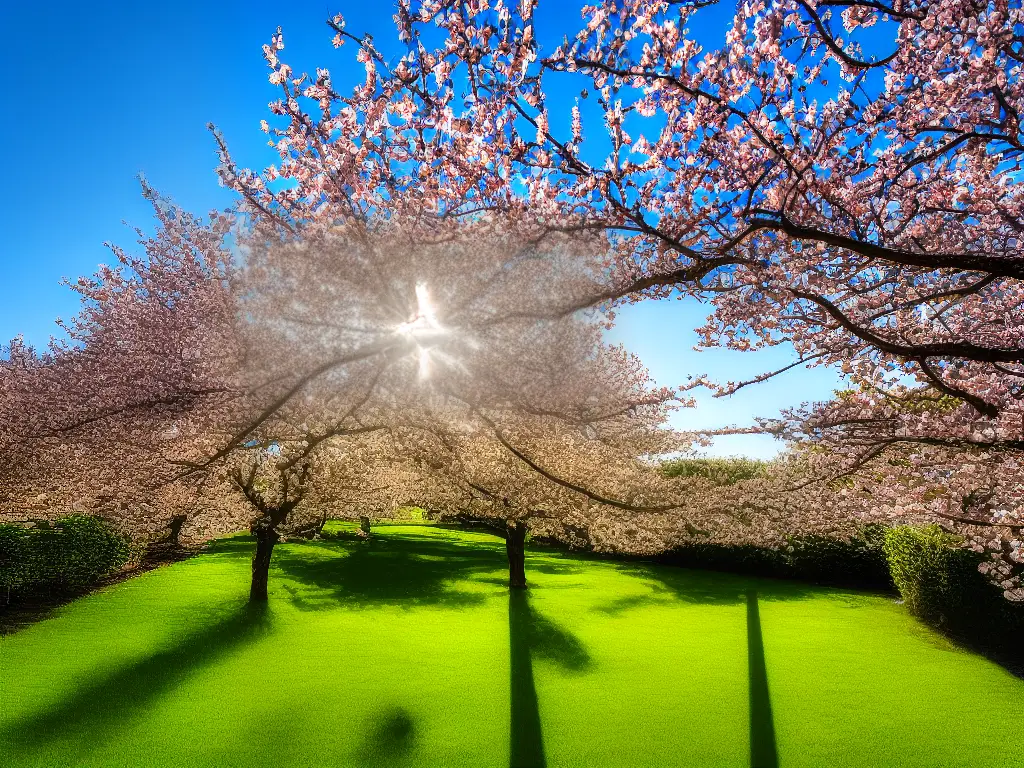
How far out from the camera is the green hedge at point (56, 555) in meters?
11.2

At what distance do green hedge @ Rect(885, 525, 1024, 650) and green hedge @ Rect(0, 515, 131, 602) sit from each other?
16.8 m

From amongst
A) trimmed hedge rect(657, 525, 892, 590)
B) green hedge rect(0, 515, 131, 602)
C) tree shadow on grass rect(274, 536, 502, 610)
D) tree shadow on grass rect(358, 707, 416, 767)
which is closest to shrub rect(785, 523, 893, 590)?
trimmed hedge rect(657, 525, 892, 590)

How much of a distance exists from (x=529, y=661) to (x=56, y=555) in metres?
11.3

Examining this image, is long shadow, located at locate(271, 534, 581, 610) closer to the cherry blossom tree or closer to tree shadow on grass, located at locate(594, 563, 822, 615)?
tree shadow on grass, located at locate(594, 563, 822, 615)

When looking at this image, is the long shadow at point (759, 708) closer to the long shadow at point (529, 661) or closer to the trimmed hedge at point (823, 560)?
the long shadow at point (529, 661)

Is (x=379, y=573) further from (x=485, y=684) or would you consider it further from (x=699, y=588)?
(x=485, y=684)

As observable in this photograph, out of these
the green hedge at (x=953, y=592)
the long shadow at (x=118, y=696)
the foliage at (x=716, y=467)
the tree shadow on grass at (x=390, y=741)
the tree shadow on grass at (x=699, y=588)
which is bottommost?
the tree shadow on grass at (x=390, y=741)

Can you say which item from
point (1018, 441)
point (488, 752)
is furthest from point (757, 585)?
point (1018, 441)

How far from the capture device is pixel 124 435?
19.6 feet

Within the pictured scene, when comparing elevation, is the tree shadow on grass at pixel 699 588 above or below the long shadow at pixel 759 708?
above

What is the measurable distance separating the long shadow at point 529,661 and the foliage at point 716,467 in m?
10.8

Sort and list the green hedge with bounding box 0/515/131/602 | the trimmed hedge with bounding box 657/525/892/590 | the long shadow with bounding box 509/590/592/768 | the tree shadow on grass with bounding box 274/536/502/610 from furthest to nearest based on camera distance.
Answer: the trimmed hedge with bounding box 657/525/892/590 < the tree shadow on grass with bounding box 274/536/502/610 < the green hedge with bounding box 0/515/131/602 < the long shadow with bounding box 509/590/592/768

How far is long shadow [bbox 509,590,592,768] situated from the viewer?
684cm

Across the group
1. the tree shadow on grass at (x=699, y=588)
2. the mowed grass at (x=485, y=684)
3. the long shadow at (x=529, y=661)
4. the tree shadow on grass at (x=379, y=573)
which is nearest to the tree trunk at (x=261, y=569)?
the mowed grass at (x=485, y=684)
